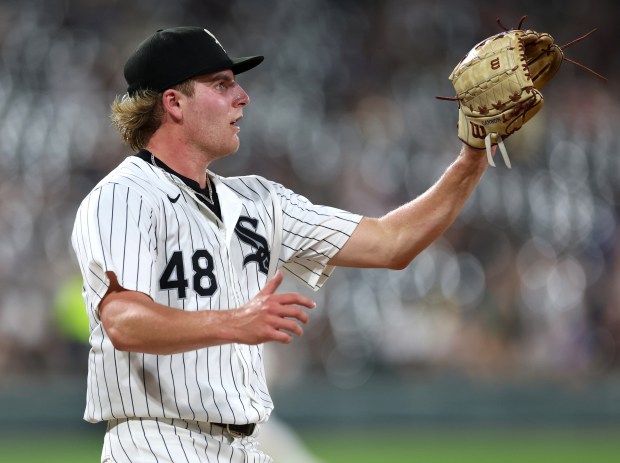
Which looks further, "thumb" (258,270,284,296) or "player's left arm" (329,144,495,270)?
"player's left arm" (329,144,495,270)

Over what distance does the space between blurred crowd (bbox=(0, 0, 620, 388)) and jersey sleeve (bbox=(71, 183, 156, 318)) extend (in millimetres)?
6661

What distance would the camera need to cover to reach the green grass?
8.16m

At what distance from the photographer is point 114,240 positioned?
8.69 feet

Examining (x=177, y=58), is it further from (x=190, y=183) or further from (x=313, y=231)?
(x=313, y=231)

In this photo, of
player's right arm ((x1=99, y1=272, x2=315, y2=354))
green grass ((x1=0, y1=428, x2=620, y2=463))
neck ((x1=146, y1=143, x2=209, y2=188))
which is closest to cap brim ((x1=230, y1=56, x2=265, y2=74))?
neck ((x1=146, y1=143, x2=209, y2=188))

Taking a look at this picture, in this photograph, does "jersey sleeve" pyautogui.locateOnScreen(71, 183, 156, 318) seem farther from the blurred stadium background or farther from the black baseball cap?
the blurred stadium background

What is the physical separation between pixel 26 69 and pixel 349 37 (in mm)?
3679

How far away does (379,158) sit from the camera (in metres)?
10.4

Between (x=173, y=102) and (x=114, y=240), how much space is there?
0.67 metres

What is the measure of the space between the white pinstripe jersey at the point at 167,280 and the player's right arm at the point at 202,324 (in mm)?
141

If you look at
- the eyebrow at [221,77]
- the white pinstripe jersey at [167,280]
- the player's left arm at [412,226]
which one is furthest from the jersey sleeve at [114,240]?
the player's left arm at [412,226]

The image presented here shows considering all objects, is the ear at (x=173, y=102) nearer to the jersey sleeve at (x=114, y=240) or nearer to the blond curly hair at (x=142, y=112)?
the blond curly hair at (x=142, y=112)

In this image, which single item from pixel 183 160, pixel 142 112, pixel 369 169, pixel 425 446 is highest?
pixel 369 169

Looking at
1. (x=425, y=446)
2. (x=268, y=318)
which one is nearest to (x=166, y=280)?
(x=268, y=318)
